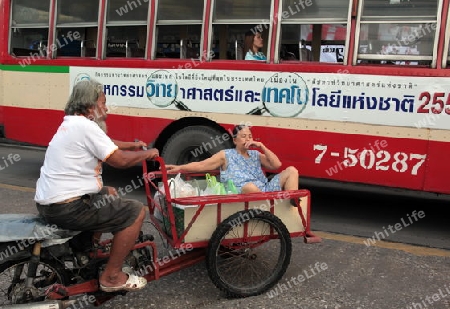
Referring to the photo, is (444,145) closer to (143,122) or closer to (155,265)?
(155,265)

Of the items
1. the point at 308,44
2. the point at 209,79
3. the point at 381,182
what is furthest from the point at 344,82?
the point at 209,79

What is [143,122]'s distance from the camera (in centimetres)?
628

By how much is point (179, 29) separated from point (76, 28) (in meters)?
1.57

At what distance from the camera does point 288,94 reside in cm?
543

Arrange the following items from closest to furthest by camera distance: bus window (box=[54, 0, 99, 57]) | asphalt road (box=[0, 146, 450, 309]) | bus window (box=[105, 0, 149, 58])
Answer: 1. asphalt road (box=[0, 146, 450, 309])
2. bus window (box=[105, 0, 149, 58])
3. bus window (box=[54, 0, 99, 57])

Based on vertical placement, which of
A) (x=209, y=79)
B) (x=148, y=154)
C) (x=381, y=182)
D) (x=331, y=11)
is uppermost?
(x=331, y=11)

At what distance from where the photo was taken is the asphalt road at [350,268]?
3.55 meters

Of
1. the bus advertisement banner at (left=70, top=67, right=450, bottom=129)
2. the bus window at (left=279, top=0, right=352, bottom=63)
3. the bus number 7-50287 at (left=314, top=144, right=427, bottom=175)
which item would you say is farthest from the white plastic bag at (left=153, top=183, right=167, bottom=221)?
the bus window at (left=279, top=0, right=352, bottom=63)

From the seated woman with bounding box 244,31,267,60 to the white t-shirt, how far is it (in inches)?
117

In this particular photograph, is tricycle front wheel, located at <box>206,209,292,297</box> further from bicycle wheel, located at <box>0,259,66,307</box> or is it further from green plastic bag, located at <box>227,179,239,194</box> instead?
bicycle wheel, located at <box>0,259,66,307</box>

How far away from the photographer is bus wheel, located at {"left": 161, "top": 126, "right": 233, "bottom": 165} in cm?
592

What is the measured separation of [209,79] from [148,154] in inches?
111

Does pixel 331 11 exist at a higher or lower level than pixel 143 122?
higher

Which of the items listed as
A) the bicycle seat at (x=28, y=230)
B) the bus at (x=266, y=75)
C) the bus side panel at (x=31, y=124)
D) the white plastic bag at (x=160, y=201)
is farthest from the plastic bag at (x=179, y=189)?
the bus side panel at (x=31, y=124)
